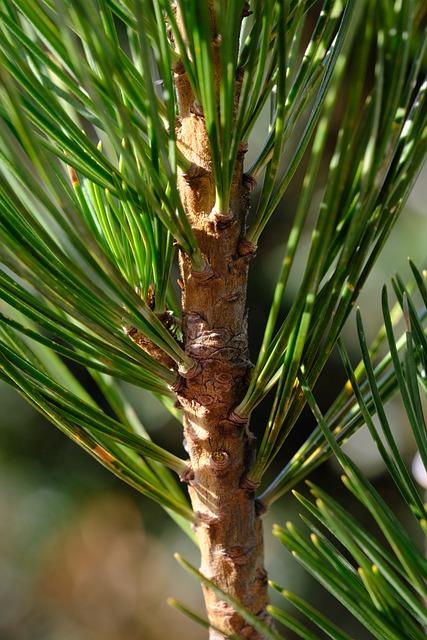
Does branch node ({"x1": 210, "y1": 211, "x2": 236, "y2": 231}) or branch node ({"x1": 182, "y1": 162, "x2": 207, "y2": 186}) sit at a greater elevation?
branch node ({"x1": 182, "y1": 162, "x2": 207, "y2": 186})

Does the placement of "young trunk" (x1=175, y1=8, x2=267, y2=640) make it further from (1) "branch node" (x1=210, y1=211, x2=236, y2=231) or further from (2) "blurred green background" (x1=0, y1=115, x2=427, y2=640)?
(2) "blurred green background" (x1=0, y1=115, x2=427, y2=640)

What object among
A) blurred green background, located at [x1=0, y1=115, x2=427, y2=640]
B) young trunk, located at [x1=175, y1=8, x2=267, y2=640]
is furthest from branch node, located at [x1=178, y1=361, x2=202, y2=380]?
blurred green background, located at [x1=0, y1=115, x2=427, y2=640]

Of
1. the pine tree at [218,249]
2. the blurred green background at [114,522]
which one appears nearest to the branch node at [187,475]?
the pine tree at [218,249]

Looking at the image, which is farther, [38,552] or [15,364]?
[38,552]

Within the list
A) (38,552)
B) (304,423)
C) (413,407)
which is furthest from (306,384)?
(38,552)

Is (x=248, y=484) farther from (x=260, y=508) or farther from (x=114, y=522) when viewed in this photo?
(x=114, y=522)

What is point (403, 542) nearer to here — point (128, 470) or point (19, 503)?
point (128, 470)
